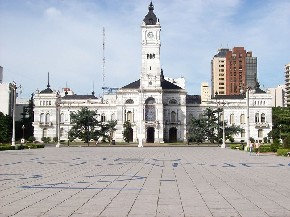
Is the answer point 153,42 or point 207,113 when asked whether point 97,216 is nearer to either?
point 207,113

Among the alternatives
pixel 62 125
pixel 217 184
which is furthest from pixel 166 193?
pixel 62 125

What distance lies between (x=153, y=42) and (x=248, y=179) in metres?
85.8

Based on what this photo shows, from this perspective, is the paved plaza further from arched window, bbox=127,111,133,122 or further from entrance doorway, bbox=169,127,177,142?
entrance doorway, bbox=169,127,177,142

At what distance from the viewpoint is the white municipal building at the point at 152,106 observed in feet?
332

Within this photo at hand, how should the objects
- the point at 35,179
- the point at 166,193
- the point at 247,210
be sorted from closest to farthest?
the point at 247,210 → the point at 166,193 → the point at 35,179

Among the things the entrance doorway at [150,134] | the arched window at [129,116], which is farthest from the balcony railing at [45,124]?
the entrance doorway at [150,134]

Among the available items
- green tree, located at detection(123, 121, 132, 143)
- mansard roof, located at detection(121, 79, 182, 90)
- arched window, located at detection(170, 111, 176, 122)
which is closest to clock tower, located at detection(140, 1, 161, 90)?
mansard roof, located at detection(121, 79, 182, 90)

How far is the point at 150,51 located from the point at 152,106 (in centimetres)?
1270

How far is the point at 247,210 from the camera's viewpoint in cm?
1080

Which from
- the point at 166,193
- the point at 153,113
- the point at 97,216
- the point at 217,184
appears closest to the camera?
the point at 97,216

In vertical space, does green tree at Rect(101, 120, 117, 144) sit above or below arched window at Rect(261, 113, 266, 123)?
below

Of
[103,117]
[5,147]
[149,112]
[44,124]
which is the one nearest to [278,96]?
[103,117]

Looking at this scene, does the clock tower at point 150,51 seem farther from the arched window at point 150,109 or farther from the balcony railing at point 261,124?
the balcony railing at point 261,124

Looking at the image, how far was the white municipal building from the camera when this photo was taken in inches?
3979
